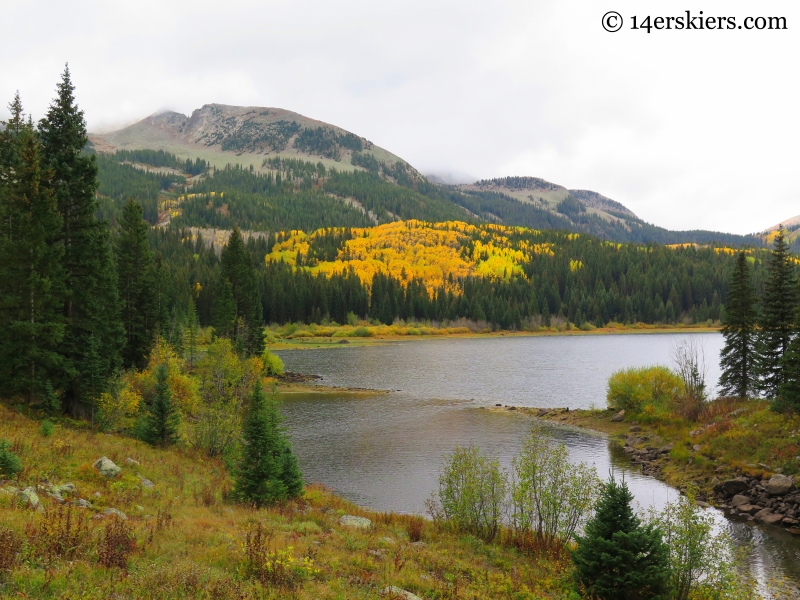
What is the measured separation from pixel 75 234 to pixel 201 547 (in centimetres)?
2355

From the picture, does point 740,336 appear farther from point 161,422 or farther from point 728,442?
point 161,422

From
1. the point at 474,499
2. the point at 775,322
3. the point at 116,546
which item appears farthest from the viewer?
the point at 775,322

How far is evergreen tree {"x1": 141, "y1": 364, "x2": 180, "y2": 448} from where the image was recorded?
26.8 metres

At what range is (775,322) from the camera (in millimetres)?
37844

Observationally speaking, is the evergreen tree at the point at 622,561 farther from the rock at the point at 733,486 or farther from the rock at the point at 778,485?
the rock at the point at 733,486

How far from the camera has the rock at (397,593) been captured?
35.1ft

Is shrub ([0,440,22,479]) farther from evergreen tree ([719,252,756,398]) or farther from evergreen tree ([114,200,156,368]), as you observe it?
evergreen tree ([719,252,756,398])

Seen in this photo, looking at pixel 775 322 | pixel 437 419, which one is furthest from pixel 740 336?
pixel 437 419

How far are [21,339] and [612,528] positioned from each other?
27467 millimetres

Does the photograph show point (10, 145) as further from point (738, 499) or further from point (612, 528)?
point (738, 499)

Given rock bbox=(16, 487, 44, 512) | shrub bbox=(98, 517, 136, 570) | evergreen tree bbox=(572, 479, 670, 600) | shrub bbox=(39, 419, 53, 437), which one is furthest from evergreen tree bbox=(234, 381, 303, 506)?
→ evergreen tree bbox=(572, 479, 670, 600)

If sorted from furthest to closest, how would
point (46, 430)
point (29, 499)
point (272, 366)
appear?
point (272, 366), point (46, 430), point (29, 499)

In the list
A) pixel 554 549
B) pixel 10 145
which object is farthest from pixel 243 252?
pixel 554 549

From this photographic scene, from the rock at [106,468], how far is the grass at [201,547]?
31cm
